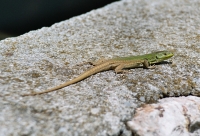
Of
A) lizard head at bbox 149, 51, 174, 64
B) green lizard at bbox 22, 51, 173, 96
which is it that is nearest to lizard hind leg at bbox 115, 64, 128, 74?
green lizard at bbox 22, 51, 173, 96

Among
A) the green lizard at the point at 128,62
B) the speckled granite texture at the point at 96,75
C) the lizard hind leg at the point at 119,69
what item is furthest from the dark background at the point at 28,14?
the lizard hind leg at the point at 119,69

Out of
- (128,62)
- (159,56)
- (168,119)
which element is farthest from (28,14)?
(168,119)

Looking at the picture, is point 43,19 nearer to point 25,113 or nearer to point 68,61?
point 68,61

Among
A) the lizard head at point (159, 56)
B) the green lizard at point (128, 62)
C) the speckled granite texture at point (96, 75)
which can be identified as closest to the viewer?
the speckled granite texture at point (96, 75)

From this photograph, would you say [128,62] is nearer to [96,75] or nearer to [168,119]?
[96,75]

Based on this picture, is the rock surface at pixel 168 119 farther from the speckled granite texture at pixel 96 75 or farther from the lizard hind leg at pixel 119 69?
the lizard hind leg at pixel 119 69

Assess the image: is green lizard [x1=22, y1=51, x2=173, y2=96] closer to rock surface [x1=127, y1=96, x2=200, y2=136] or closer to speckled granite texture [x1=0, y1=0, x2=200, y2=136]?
speckled granite texture [x1=0, y1=0, x2=200, y2=136]
